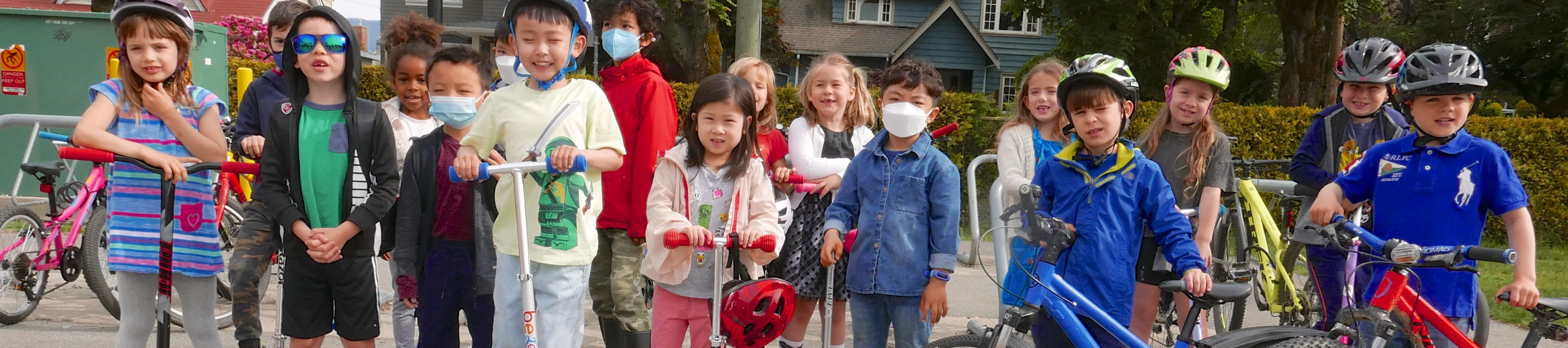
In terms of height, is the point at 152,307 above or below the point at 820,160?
below

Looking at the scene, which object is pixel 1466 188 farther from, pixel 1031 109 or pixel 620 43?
pixel 620 43

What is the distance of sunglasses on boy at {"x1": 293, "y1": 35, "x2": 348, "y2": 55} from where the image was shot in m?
3.64

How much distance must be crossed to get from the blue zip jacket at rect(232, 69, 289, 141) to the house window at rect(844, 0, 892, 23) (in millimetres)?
28862

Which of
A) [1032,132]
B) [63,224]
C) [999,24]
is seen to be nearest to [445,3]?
[999,24]

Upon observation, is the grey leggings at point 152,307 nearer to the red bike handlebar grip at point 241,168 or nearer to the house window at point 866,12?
the red bike handlebar grip at point 241,168

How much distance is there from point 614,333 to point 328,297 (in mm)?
1084

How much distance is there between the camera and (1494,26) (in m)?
20.7

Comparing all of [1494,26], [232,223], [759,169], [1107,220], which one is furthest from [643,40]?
[1494,26]

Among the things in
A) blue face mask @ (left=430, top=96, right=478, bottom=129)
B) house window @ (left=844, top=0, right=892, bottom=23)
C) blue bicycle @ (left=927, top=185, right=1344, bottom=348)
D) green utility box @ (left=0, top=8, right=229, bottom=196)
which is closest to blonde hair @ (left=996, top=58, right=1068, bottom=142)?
blue bicycle @ (left=927, top=185, right=1344, bottom=348)

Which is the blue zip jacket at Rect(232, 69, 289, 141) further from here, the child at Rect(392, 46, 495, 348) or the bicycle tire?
the bicycle tire

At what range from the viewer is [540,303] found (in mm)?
3492

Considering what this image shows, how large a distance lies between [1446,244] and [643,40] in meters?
2.96

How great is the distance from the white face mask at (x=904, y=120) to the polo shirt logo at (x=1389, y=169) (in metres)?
1.51

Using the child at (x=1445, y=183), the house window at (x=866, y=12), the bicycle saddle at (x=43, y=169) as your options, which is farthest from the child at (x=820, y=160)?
the house window at (x=866, y=12)
